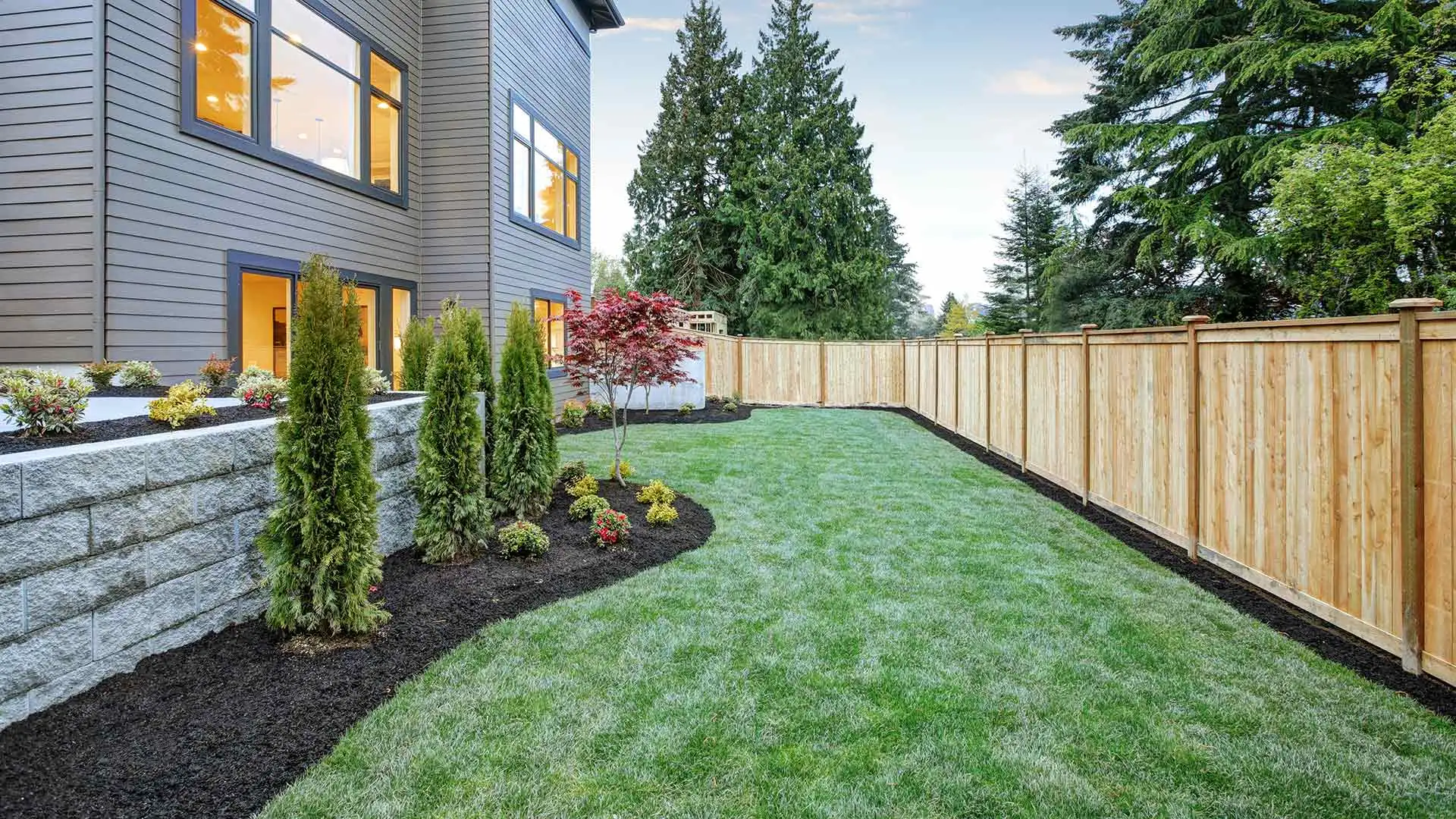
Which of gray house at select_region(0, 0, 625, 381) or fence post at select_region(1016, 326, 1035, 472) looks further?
fence post at select_region(1016, 326, 1035, 472)

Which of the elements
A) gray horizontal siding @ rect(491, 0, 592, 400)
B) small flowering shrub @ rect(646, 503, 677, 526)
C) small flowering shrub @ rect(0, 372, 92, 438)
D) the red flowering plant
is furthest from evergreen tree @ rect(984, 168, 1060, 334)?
small flowering shrub @ rect(0, 372, 92, 438)

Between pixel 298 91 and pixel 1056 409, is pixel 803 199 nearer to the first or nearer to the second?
pixel 1056 409

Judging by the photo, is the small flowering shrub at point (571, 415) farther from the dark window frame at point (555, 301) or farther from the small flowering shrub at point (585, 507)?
the small flowering shrub at point (585, 507)

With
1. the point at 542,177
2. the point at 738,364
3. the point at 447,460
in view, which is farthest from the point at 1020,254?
the point at 447,460

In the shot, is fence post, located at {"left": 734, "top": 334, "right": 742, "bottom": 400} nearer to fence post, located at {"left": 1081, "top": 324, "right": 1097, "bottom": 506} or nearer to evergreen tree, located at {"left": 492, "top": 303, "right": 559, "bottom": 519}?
fence post, located at {"left": 1081, "top": 324, "right": 1097, "bottom": 506}

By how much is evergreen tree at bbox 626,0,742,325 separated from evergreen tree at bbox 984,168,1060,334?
11332mm

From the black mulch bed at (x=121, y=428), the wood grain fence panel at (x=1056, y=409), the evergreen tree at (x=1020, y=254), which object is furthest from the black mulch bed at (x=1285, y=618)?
the evergreen tree at (x=1020, y=254)

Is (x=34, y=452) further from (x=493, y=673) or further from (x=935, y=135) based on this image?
(x=935, y=135)

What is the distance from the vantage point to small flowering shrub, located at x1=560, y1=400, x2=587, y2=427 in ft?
35.7

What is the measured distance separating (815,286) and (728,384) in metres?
6.95

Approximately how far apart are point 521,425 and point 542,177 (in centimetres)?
647

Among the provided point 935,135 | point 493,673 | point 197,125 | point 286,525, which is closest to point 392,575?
point 286,525

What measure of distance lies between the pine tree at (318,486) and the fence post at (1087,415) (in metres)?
5.82

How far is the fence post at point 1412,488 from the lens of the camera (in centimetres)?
277
